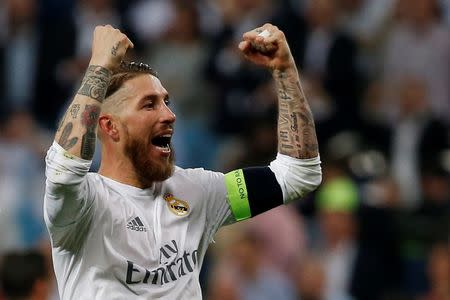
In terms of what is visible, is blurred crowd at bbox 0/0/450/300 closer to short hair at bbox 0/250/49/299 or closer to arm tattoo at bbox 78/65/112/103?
short hair at bbox 0/250/49/299

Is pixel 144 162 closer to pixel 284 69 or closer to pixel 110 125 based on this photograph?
pixel 110 125

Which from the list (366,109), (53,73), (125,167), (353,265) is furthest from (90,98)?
(53,73)

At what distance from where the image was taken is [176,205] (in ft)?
16.5

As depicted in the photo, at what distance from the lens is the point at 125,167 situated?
16.3ft

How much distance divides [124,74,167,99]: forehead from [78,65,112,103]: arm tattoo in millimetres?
403

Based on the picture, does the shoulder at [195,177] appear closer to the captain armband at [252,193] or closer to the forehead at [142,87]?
the captain armband at [252,193]

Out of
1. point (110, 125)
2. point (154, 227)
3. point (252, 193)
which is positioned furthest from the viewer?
point (252, 193)

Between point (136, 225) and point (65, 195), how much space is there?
0.46 metres

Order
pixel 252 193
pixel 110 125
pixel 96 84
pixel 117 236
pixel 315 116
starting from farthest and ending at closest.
→ pixel 315 116
pixel 252 193
pixel 110 125
pixel 117 236
pixel 96 84

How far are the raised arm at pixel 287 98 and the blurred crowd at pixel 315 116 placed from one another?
317 centimetres

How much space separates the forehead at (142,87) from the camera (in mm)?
4965

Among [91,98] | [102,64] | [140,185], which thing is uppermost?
[102,64]

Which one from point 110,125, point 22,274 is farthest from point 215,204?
point 22,274

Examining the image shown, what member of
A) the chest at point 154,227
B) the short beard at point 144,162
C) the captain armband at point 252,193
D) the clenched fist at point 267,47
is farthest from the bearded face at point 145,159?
the clenched fist at point 267,47
